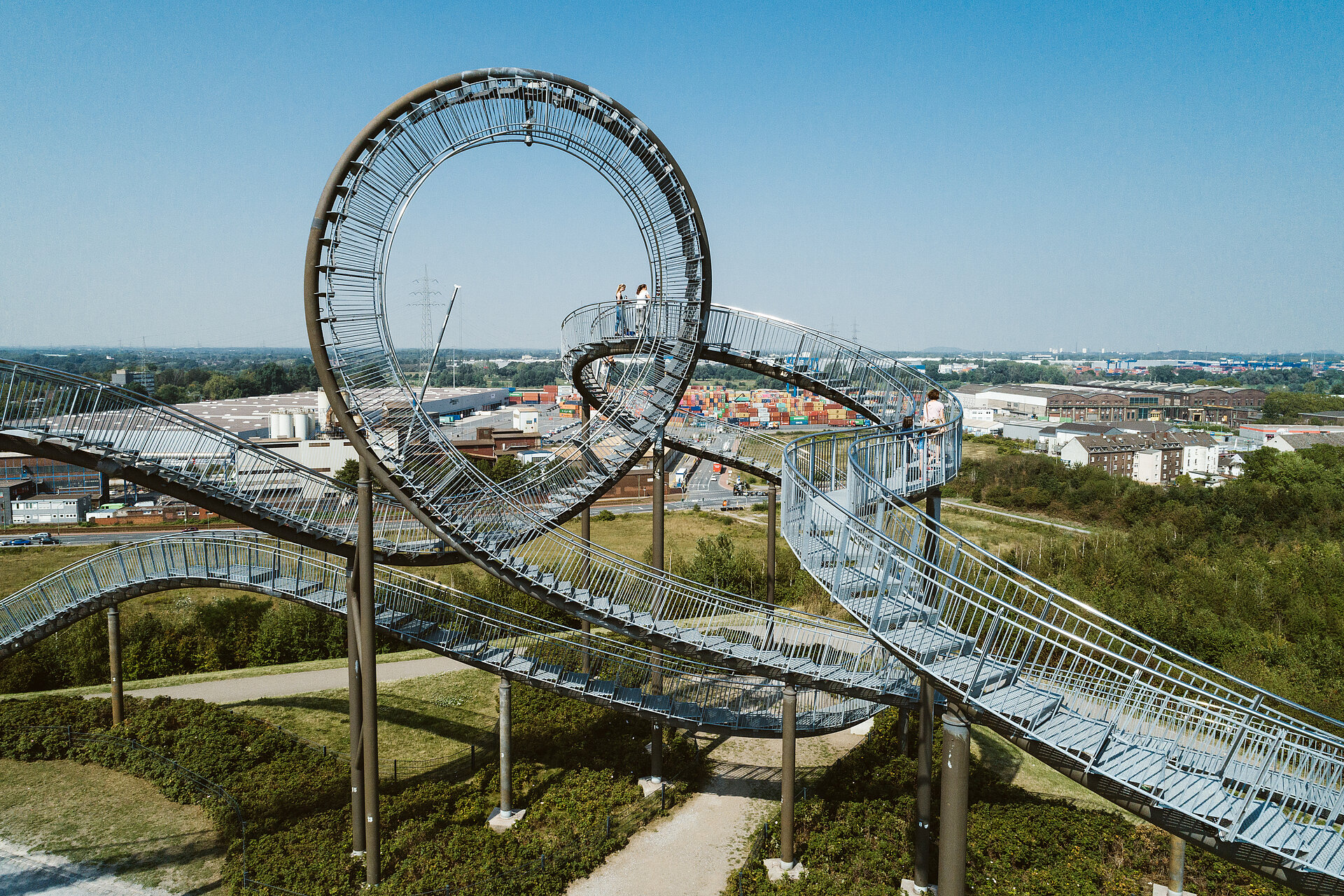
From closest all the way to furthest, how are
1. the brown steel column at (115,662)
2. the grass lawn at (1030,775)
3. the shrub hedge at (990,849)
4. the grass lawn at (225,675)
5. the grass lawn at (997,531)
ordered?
1. the shrub hedge at (990,849)
2. the grass lawn at (1030,775)
3. the brown steel column at (115,662)
4. the grass lawn at (225,675)
5. the grass lawn at (997,531)

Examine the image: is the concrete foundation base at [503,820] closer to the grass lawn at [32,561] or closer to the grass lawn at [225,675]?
the grass lawn at [225,675]

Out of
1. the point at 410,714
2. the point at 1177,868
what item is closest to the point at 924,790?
the point at 1177,868

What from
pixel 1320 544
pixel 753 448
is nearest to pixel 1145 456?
pixel 1320 544

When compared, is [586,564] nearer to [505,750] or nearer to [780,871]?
[505,750]

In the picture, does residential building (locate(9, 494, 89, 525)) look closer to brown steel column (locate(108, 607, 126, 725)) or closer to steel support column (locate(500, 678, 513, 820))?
brown steel column (locate(108, 607, 126, 725))

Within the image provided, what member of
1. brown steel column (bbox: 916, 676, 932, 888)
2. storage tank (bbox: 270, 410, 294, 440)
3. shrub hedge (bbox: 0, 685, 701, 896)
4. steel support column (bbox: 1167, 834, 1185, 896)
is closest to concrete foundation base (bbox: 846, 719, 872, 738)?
shrub hedge (bbox: 0, 685, 701, 896)

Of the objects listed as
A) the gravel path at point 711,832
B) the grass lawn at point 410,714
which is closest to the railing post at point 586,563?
the gravel path at point 711,832
